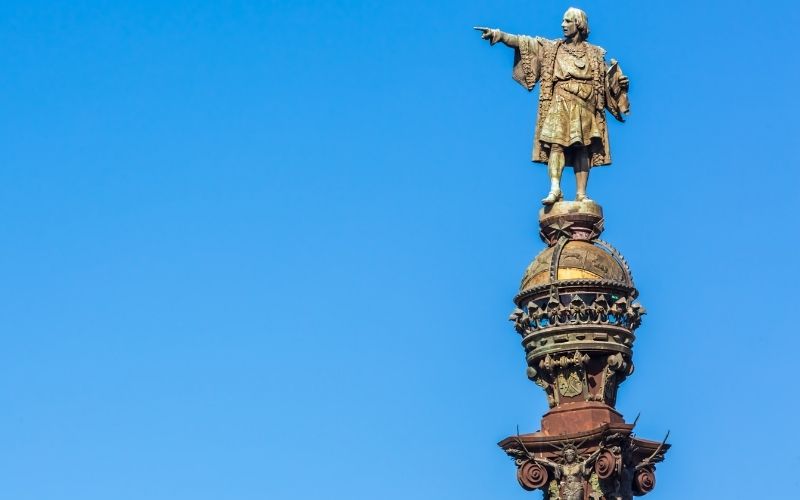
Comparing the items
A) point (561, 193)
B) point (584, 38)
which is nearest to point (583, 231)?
point (561, 193)

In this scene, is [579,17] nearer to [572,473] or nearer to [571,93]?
[571,93]

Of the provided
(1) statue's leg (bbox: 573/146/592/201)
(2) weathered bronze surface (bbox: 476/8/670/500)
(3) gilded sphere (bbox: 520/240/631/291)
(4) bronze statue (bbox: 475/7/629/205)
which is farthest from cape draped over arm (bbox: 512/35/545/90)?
(3) gilded sphere (bbox: 520/240/631/291)

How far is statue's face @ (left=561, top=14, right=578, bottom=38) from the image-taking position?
34.4 meters

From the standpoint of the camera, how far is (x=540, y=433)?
31984 mm

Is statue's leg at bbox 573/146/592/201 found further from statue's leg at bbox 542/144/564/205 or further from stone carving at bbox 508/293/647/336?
stone carving at bbox 508/293/647/336

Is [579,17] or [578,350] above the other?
[579,17]

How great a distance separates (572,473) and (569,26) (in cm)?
834

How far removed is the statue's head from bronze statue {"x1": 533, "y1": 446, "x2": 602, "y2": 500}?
7833 millimetres

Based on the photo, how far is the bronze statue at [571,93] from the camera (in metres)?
34.1

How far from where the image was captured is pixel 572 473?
102 feet

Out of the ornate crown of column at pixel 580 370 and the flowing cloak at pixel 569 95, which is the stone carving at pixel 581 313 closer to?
the ornate crown of column at pixel 580 370

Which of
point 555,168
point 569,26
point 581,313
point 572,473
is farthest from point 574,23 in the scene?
point 572,473

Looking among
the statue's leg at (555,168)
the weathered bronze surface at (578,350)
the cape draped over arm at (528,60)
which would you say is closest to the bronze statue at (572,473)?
the weathered bronze surface at (578,350)

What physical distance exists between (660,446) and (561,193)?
4.96 meters
